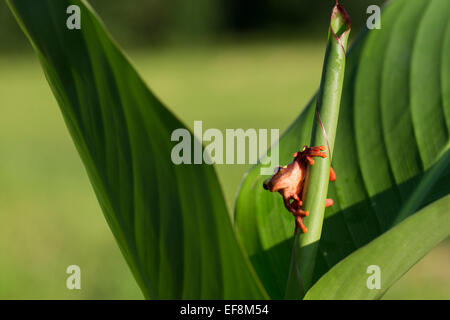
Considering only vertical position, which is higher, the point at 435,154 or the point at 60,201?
the point at 435,154

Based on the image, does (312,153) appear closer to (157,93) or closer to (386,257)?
(386,257)

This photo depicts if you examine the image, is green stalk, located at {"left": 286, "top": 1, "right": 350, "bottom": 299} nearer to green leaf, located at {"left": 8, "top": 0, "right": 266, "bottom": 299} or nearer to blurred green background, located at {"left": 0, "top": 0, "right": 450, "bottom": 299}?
green leaf, located at {"left": 8, "top": 0, "right": 266, "bottom": 299}

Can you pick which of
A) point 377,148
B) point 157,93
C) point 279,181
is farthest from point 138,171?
point 157,93

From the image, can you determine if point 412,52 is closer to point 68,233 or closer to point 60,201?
point 68,233

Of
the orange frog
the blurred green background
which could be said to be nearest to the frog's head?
the orange frog

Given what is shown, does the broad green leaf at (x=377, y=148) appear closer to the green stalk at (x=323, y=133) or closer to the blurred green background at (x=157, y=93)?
the green stalk at (x=323, y=133)

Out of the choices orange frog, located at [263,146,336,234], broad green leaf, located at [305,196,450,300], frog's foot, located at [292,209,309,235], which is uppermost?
orange frog, located at [263,146,336,234]

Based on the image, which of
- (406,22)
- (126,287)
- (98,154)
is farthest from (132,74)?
(126,287)
